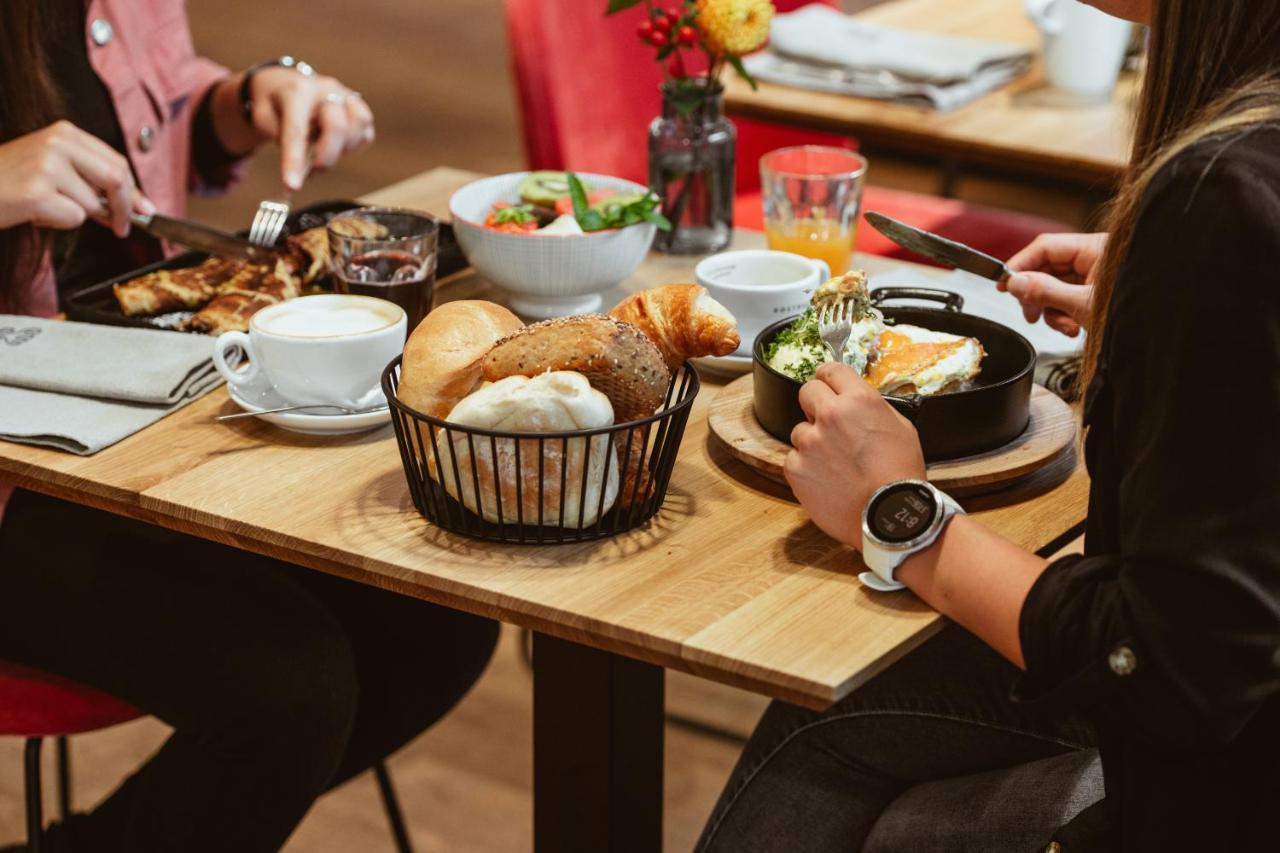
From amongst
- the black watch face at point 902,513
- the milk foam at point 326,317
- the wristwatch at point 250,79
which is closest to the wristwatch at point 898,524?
the black watch face at point 902,513

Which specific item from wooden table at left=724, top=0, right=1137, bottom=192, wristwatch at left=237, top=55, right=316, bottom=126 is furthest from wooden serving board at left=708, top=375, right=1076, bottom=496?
wristwatch at left=237, top=55, right=316, bottom=126

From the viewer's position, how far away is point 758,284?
58.1 inches

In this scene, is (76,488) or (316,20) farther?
(316,20)

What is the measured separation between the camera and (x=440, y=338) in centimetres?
112

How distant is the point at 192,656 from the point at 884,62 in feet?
4.67

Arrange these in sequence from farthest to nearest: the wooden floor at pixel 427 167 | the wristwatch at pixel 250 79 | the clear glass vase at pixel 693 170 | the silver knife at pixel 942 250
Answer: the wooden floor at pixel 427 167 < the wristwatch at pixel 250 79 < the clear glass vase at pixel 693 170 < the silver knife at pixel 942 250

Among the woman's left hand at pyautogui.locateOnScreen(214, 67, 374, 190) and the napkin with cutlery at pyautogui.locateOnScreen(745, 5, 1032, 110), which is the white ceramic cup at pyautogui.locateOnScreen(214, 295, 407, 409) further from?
the napkin with cutlery at pyautogui.locateOnScreen(745, 5, 1032, 110)

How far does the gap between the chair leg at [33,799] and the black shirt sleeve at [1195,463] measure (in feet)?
3.56

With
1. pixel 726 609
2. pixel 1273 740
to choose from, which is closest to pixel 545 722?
pixel 726 609

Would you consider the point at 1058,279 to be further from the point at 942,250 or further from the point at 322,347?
the point at 322,347

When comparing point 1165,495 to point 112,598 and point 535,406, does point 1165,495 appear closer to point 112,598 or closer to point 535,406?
point 535,406

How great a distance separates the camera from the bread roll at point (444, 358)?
1.10 metres

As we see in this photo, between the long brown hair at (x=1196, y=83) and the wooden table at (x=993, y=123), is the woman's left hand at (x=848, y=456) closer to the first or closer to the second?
the long brown hair at (x=1196, y=83)

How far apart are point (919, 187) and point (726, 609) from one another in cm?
369
